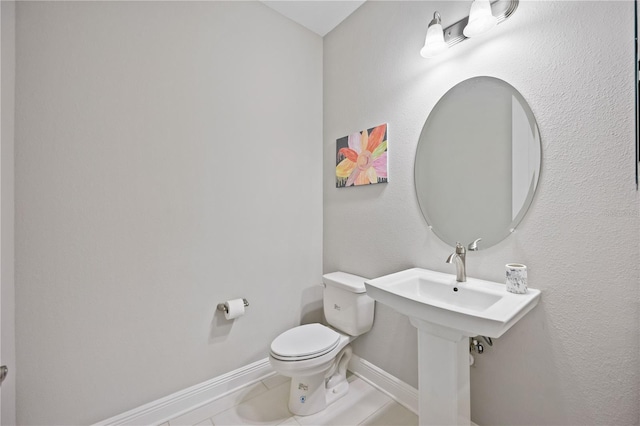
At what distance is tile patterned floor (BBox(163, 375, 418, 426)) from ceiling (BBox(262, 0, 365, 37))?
2.62 metres

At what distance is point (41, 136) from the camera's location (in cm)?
115

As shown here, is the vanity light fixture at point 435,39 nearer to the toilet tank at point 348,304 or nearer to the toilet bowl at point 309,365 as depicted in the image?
the toilet tank at point 348,304

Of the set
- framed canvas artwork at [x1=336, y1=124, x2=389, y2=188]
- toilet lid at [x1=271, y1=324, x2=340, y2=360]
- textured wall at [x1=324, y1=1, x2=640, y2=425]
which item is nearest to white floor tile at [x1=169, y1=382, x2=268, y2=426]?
toilet lid at [x1=271, y1=324, x2=340, y2=360]

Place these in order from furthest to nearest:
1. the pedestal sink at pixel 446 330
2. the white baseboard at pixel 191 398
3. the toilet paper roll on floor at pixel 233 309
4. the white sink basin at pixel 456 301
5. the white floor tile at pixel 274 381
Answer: the white floor tile at pixel 274 381
the toilet paper roll on floor at pixel 233 309
the white baseboard at pixel 191 398
the pedestal sink at pixel 446 330
the white sink basin at pixel 456 301

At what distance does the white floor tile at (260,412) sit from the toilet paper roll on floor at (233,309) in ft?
1.70

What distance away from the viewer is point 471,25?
3.77ft

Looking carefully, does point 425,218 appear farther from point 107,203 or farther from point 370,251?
point 107,203

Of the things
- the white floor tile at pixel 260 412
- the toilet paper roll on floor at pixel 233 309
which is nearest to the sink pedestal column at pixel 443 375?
the white floor tile at pixel 260 412

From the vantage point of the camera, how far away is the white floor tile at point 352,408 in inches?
56.4

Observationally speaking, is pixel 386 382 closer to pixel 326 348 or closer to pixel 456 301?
pixel 326 348

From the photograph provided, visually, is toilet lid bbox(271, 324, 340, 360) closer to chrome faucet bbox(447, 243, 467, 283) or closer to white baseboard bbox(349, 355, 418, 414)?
white baseboard bbox(349, 355, 418, 414)

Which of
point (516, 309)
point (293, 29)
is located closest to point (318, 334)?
point (516, 309)

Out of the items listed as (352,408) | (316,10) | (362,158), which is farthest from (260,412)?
(316,10)

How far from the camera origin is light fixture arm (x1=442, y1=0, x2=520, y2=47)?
1134mm
